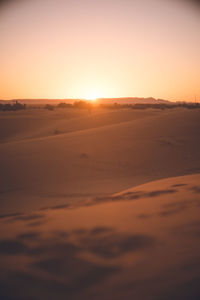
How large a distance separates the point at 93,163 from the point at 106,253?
242 inches

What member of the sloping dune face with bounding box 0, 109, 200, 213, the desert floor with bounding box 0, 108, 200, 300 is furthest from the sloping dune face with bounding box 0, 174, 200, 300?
the sloping dune face with bounding box 0, 109, 200, 213

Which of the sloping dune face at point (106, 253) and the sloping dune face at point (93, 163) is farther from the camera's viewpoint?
the sloping dune face at point (93, 163)

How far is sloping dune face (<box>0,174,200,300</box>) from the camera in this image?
5.79ft

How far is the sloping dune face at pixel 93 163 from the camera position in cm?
617

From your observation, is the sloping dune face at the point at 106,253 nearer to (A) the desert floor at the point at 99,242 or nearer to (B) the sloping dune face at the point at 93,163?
(A) the desert floor at the point at 99,242

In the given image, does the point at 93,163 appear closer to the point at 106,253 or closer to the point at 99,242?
the point at 99,242

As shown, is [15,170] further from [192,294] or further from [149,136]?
[192,294]

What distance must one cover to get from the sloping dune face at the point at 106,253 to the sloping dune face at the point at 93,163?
253cm

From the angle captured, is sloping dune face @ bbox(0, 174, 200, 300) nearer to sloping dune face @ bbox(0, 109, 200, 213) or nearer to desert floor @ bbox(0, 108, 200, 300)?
desert floor @ bbox(0, 108, 200, 300)

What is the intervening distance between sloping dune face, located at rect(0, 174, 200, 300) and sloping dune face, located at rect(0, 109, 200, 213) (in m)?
2.53

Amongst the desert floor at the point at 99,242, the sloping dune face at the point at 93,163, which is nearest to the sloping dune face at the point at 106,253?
the desert floor at the point at 99,242

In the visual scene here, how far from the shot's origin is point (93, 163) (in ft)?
27.4

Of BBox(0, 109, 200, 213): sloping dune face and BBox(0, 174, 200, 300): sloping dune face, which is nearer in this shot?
BBox(0, 174, 200, 300): sloping dune face

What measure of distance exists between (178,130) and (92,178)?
6343 mm
